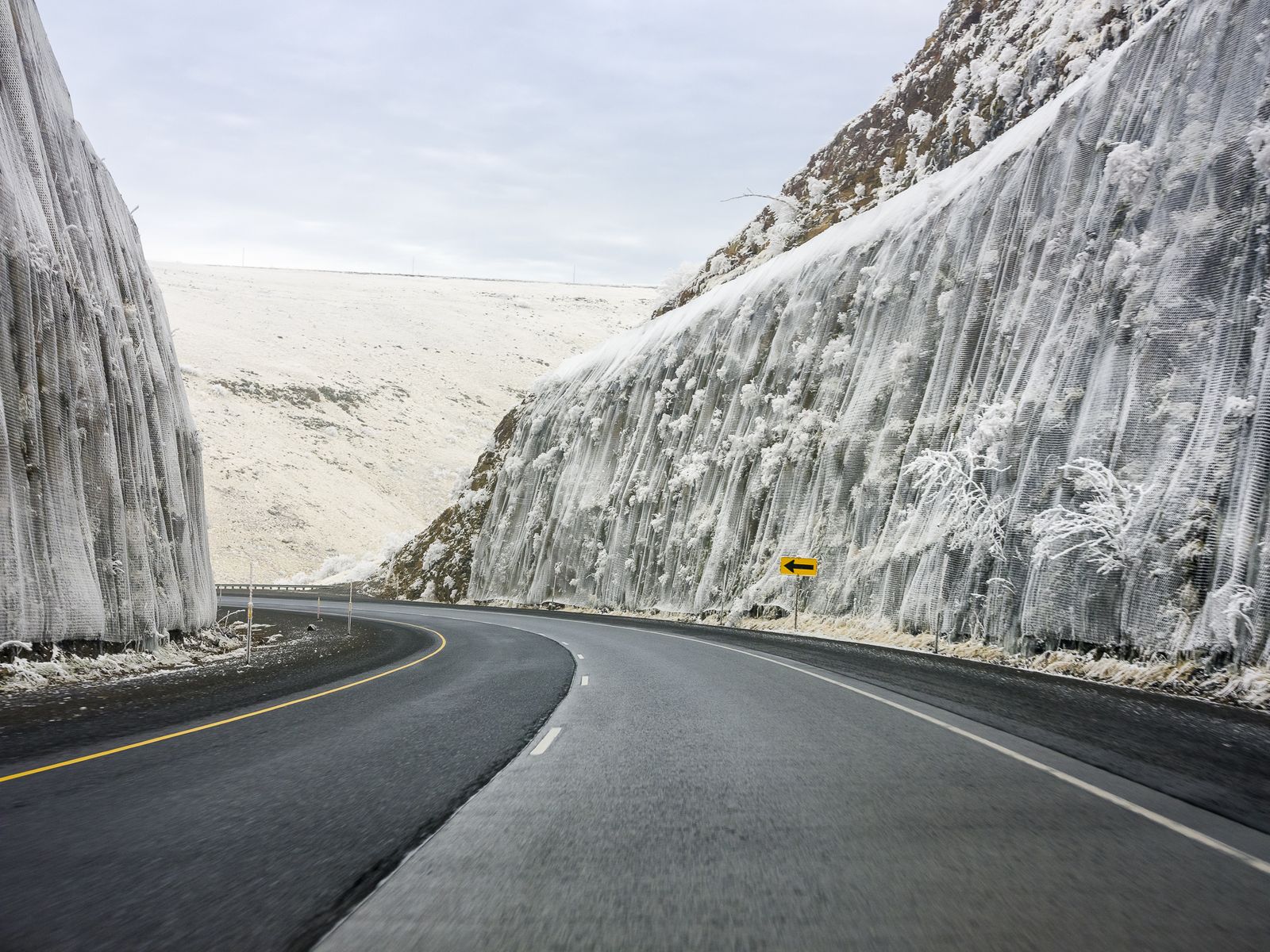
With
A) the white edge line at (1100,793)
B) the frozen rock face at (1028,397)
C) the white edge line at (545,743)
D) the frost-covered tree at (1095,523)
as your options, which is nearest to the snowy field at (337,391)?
the frozen rock face at (1028,397)

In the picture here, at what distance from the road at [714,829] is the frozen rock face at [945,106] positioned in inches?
984

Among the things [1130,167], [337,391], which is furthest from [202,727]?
[337,391]

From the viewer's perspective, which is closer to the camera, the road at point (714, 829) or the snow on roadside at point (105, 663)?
the road at point (714, 829)

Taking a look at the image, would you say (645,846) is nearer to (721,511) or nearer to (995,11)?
(721,511)

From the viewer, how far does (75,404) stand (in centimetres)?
1628

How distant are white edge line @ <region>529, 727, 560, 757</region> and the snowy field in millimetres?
58050

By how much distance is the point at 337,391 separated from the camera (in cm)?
9188

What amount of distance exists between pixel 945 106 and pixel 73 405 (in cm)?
3374

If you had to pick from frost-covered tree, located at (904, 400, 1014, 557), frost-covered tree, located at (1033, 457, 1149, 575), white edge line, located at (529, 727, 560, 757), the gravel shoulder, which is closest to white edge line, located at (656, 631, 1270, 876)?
white edge line, located at (529, 727, 560, 757)

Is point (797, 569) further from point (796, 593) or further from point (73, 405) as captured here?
point (73, 405)

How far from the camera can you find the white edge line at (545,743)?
7750 mm

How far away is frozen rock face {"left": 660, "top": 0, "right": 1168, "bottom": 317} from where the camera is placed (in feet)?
95.4

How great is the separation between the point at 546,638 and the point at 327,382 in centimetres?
7581

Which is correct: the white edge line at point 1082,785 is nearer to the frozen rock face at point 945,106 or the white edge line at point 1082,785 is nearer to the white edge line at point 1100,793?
the white edge line at point 1100,793
